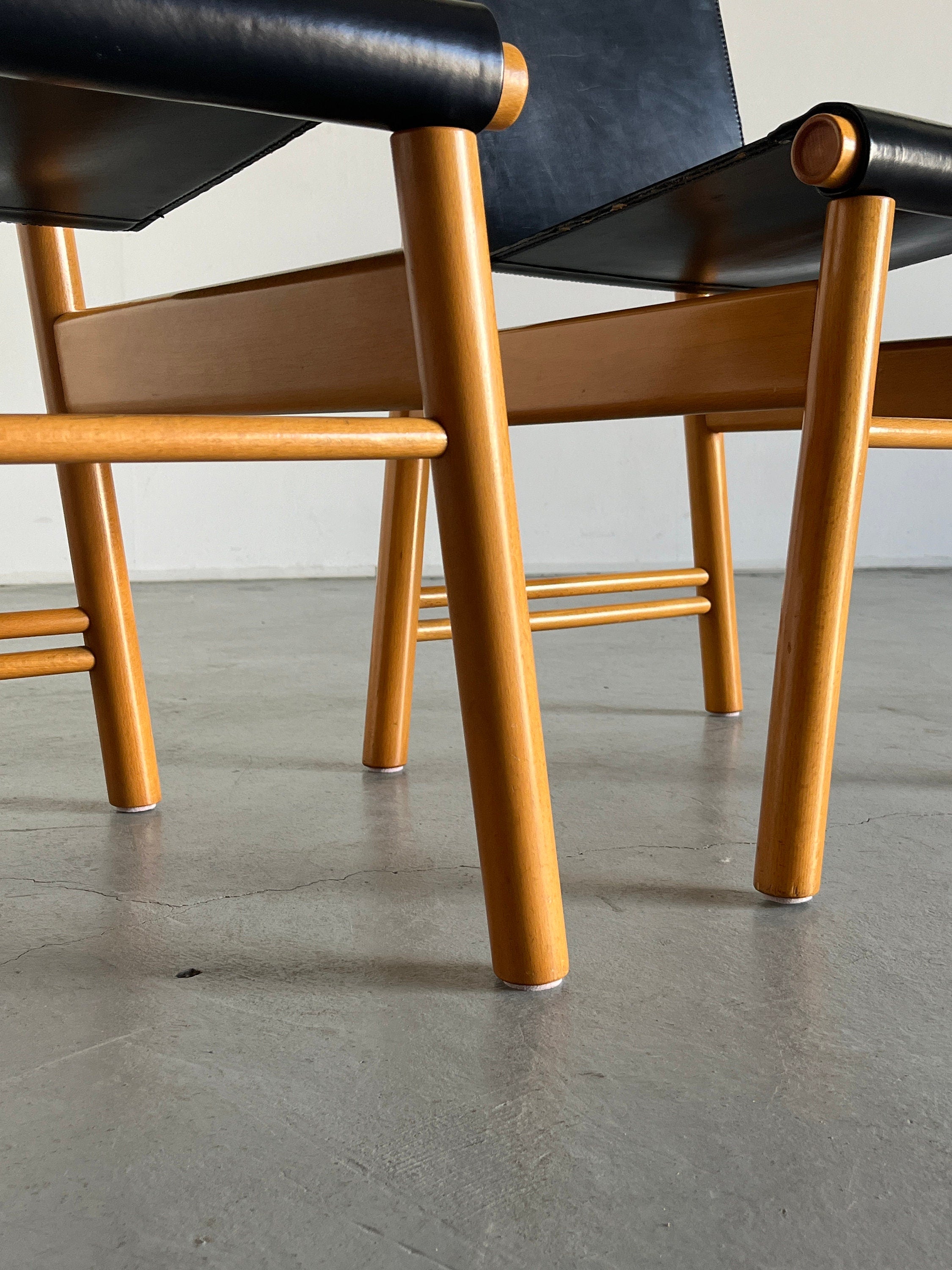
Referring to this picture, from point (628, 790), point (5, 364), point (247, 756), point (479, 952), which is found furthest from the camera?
point (5, 364)

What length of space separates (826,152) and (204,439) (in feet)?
1.31

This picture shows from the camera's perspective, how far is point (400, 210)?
566mm

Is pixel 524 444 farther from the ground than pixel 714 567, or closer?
farther from the ground

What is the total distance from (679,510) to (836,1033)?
9.48 ft

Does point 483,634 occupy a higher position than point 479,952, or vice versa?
point 483,634

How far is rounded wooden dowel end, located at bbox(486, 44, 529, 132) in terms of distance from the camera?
566mm

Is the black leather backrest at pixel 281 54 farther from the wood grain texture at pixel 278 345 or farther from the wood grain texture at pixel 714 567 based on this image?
the wood grain texture at pixel 714 567

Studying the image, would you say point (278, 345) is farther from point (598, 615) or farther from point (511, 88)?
point (598, 615)

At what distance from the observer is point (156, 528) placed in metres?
3.14

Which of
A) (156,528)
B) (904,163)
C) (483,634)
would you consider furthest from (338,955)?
(156,528)

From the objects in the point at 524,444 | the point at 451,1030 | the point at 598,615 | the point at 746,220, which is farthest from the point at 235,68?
the point at 524,444

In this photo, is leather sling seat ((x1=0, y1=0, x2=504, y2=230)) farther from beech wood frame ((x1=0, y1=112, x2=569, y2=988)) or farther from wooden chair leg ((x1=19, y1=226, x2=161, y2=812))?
wooden chair leg ((x1=19, y1=226, x2=161, y2=812))

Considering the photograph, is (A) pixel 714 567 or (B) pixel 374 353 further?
(A) pixel 714 567

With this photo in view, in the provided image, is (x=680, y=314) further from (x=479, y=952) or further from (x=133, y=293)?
(x=133, y=293)
